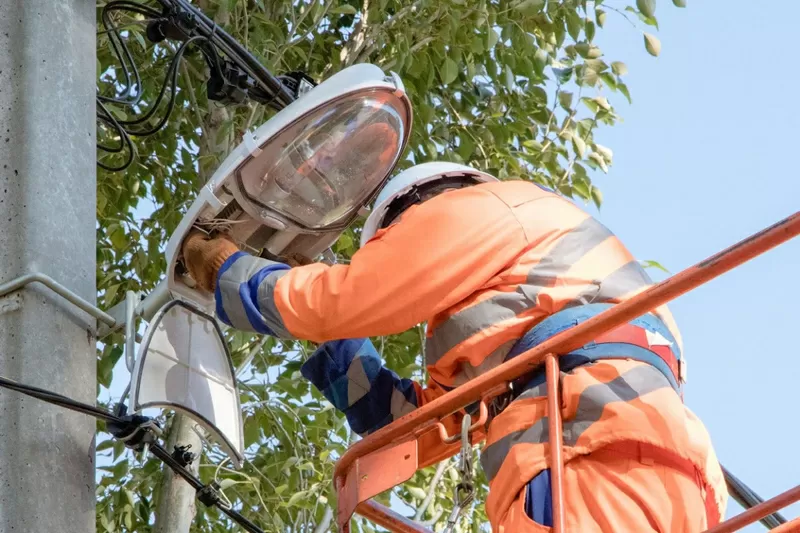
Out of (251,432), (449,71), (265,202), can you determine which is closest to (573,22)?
(449,71)

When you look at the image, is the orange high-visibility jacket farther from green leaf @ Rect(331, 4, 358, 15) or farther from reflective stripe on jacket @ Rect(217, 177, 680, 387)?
green leaf @ Rect(331, 4, 358, 15)

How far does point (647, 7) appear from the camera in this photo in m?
5.55

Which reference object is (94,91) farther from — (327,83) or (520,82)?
(520,82)

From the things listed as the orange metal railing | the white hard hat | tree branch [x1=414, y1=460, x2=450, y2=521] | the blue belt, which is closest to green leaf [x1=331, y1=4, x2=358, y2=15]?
tree branch [x1=414, y1=460, x2=450, y2=521]

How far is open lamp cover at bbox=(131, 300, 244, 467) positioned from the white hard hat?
498 millimetres

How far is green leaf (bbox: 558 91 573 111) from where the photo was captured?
5961 millimetres

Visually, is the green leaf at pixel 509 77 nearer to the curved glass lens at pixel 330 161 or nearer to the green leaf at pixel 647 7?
the green leaf at pixel 647 7

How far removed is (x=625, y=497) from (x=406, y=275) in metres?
0.72

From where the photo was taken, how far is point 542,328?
9.63ft

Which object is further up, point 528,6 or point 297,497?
point 528,6

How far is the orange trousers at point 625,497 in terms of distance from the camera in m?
2.59

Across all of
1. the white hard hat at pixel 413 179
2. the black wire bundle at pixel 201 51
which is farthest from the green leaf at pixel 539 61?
the white hard hat at pixel 413 179

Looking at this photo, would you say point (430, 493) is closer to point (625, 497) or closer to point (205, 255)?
point (205, 255)

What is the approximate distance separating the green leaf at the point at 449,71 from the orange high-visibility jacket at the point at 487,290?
7.47ft
